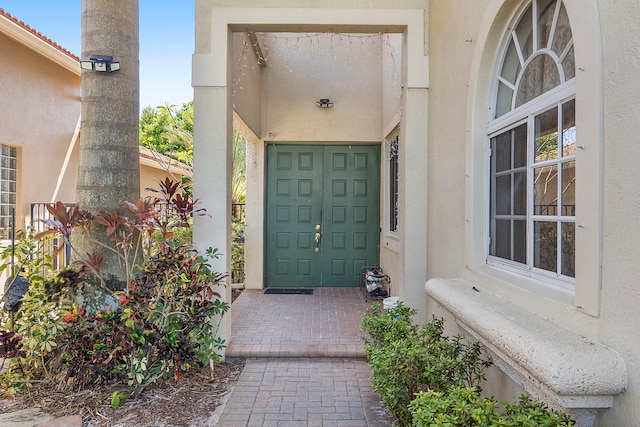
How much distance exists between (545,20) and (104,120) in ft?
11.3

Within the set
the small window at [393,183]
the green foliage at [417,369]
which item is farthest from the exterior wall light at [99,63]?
the small window at [393,183]

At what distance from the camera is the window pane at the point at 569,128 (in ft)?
7.18

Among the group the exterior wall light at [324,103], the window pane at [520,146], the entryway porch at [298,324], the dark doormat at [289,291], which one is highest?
the exterior wall light at [324,103]

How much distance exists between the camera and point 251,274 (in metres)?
7.57

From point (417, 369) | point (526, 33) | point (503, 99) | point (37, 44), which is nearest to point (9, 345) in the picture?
point (417, 369)

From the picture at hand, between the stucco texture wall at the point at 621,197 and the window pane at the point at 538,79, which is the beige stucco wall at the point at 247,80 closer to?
the window pane at the point at 538,79

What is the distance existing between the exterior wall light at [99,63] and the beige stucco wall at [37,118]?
15.4 ft

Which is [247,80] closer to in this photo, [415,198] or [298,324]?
[415,198]

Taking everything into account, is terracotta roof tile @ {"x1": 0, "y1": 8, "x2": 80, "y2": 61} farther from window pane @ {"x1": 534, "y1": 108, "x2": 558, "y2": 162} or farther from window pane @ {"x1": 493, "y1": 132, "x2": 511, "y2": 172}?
window pane @ {"x1": 534, "y1": 108, "x2": 558, "y2": 162}

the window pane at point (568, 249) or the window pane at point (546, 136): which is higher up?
the window pane at point (546, 136)

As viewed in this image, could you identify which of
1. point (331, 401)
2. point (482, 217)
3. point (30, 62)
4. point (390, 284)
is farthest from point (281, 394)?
point (30, 62)

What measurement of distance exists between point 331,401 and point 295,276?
14.2 ft

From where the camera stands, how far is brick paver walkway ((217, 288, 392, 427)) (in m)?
3.20

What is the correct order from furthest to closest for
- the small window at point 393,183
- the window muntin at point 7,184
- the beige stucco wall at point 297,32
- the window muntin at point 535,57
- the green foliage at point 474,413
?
the window muntin at point 7,184 → the small window at point 393,183 → the beige stucco wall at point 297,32 → the window muntin at point 535,57 → the green foliage at point 474,413
